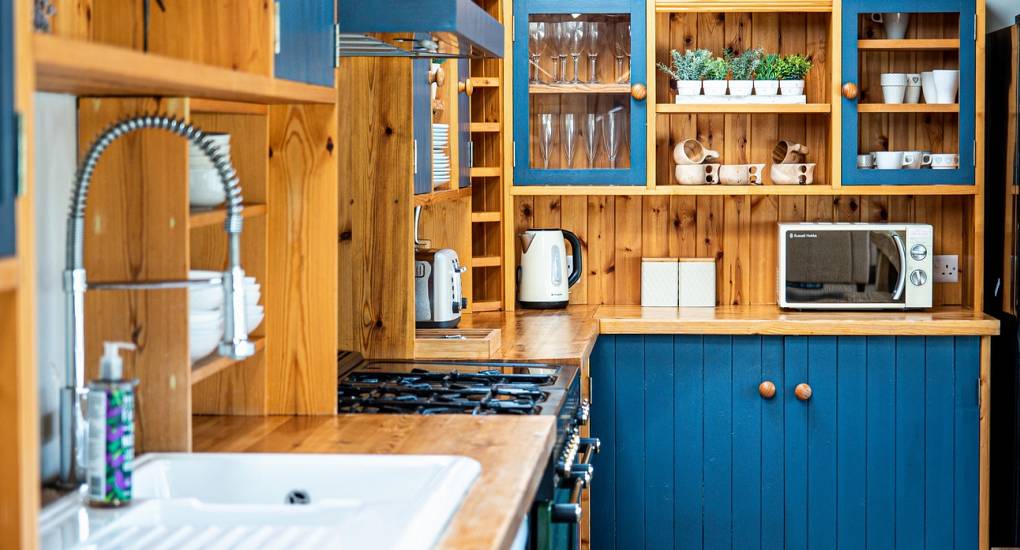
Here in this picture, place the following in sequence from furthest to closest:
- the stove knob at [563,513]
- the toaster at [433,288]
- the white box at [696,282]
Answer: the white box at [696,282] < the toaster at [433,288] < the stove knob at [563,513]

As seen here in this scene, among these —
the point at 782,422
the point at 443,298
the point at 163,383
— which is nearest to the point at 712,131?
the point at 782,422

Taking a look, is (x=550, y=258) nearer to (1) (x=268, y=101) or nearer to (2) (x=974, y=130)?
(2) (x=974, y=130)

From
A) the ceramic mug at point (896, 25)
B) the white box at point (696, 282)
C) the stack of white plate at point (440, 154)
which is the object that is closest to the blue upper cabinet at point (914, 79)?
the ceramic mug at point (896, 25)

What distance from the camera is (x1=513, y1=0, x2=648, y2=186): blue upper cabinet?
4.27 metres

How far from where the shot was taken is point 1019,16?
3.88 m

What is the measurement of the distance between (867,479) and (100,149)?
115 inches

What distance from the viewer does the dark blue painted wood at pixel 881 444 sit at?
13.2 ft

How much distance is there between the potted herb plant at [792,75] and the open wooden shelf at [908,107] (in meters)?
0.20

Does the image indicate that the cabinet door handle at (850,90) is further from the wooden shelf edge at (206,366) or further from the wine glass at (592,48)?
the wooden shelf edge at (206,366)

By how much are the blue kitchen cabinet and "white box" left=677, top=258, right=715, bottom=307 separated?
3468mm

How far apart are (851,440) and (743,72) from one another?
121 centimetres

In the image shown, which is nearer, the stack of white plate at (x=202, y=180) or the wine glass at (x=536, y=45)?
the stack of white plate at (x=202, y=180)

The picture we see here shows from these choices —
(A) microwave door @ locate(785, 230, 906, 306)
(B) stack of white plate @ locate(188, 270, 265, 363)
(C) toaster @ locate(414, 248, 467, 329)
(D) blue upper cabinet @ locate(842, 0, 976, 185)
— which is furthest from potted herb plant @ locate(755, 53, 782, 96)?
(B) stack of white plate @ locate(188, 270, 265, 363)

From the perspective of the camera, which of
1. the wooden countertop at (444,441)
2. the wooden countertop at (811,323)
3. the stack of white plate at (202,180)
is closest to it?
the wooden countertop at (444,441)
